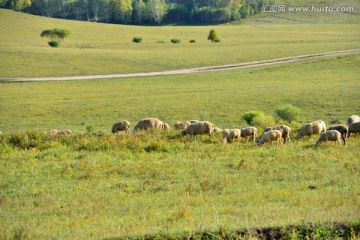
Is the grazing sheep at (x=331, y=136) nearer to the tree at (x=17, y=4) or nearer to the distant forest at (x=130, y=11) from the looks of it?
the distant forest at (x=130, y=11)

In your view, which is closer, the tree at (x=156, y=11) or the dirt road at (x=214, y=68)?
the dirt road at (x=214, y=68)

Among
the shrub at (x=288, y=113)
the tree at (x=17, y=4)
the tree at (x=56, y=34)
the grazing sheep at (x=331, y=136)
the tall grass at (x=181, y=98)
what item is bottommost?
the tall grass at (x=181, y=98)

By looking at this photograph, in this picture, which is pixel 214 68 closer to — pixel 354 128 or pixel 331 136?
pixel 354 128

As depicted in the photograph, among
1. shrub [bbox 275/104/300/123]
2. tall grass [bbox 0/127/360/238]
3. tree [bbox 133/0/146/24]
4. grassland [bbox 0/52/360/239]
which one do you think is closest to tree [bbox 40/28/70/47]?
shrub [bbox 275/104/300/123]

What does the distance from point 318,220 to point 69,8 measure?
175m

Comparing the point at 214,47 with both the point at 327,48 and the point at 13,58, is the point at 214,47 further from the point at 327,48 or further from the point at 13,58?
the point at 13,58

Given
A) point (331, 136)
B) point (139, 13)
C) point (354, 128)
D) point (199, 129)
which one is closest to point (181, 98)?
point (199, 129)

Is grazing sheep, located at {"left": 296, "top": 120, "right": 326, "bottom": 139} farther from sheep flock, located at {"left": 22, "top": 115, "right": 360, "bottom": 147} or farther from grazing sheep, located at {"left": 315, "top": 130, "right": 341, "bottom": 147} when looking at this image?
grazing sheep, located at {"left": 315, "top": 130, "right": 341, "bottom": 147}

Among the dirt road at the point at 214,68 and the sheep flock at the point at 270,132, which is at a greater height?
the sheep flock at the point at 270,132

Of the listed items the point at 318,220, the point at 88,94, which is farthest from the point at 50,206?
the point at 88,94

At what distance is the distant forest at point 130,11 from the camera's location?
164 meters

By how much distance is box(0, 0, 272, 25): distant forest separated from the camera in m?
164

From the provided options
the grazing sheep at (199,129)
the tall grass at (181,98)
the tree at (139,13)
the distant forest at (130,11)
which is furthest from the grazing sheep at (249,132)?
the tree at (139,13)

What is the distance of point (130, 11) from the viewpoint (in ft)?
536
